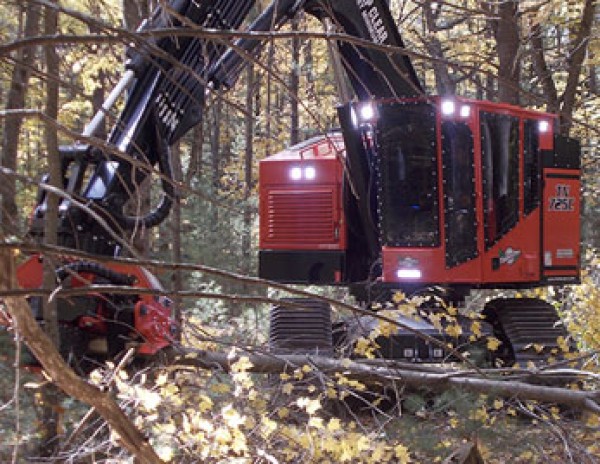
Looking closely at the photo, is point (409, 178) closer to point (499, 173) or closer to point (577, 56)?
point (499, 173)

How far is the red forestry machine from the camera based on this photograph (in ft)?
20.2

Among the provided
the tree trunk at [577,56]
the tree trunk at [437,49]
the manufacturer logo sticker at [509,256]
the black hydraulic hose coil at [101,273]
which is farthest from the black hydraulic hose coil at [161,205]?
the tree trunk at [437,49]

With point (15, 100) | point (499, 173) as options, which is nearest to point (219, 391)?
point (15, 100)

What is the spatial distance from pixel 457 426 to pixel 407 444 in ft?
1.09

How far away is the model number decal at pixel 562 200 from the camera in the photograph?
24.6 ft

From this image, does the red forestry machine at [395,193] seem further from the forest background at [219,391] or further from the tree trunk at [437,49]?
the tree trunk at [437,49]

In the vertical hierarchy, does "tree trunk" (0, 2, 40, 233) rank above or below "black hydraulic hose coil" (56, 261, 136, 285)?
above

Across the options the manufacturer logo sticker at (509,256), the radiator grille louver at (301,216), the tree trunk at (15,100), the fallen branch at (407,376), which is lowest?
the fallen branch at (407,376)

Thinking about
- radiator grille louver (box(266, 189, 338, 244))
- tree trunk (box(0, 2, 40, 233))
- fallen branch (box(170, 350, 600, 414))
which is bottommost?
fallen branch (box(170, 350, 600, 414))

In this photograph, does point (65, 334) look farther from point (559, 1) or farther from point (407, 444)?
point (559, 1)

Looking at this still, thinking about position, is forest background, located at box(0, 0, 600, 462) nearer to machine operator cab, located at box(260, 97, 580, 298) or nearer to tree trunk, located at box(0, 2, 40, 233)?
tree trunk, located at box(0, 2, 40, 233)

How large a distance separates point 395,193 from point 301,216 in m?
1.07

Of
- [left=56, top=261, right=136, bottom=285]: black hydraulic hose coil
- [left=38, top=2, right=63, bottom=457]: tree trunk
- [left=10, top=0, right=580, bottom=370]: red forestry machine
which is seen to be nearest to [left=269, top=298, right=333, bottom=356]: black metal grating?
[left=10, top=0, right=580, bottom=370]: red forestry machine

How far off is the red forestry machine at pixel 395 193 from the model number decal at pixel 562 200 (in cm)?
1
